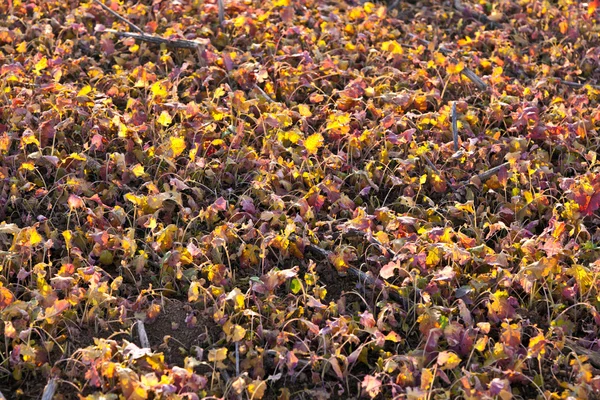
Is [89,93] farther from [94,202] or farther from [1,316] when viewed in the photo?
[1,316]

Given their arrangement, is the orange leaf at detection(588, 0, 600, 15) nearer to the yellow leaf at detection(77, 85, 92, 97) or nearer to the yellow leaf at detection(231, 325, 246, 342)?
the yellow leaf at detection(77, 85, 92, 97)

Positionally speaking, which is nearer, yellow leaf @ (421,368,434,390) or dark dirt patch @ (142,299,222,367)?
yellow leaf @ (421,368,434,390)

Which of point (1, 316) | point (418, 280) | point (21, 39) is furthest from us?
point (21, 39)

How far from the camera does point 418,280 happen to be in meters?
2.87

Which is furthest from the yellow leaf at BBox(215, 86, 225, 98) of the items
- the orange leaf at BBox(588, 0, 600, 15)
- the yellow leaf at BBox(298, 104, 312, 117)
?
the orange leaf at BBox(588, 0, 600, 15)

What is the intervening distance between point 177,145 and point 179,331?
0.87m

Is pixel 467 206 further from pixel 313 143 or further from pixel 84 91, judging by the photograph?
pixel 84 91

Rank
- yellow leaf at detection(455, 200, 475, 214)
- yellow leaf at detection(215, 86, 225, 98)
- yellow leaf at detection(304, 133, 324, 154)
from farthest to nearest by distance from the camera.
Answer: yellow leaf at detection(215, 86, 225, 98)
yellow leaf at detection(304, 133, 324, 154)
yellow leaf at detection(455, 200, 475, 214)

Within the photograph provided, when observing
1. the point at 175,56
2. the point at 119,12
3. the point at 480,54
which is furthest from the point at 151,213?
the point at 480,54

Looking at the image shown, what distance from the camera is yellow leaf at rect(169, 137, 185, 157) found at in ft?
11.0

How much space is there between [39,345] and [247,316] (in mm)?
638

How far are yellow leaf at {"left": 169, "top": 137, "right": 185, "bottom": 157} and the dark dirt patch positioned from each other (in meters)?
0.72

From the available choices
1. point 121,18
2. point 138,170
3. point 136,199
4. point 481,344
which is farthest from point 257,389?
point 121,18

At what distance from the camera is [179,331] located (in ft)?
9.07
